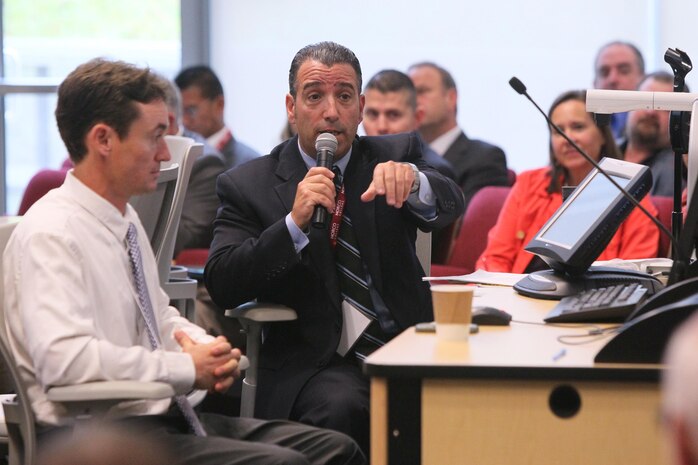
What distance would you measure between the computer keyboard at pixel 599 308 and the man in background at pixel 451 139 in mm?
2883

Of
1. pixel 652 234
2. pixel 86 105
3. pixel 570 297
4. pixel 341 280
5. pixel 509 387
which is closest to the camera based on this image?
pixel 509 387

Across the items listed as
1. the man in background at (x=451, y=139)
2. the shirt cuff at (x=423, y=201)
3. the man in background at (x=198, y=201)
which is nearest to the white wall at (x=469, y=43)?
the man in background at (x=451, y=139)

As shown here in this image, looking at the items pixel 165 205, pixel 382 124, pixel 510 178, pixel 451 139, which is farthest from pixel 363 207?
pixel 451 139

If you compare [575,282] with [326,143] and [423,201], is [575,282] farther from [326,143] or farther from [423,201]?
[326,143]

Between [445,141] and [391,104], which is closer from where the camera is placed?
[391,104]

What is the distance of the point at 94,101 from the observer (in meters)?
2.17

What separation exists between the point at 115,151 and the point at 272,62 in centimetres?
469

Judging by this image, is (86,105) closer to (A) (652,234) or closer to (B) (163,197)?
(B) (163,197)

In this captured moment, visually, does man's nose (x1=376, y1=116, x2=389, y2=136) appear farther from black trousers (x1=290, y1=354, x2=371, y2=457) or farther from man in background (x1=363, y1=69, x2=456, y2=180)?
black trousers (x1=290, y1=354, x2=371, y2=457)

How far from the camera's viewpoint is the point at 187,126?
19.7 ft

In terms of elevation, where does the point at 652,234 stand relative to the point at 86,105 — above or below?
below

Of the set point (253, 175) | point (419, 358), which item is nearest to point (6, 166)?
point (253, 175)

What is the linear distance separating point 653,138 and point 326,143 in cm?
260

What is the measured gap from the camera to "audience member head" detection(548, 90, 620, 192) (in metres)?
4.12
